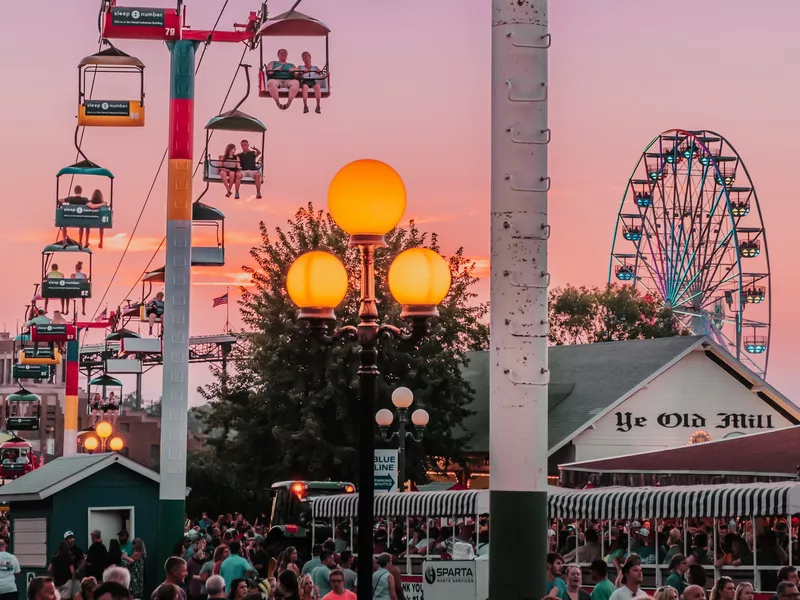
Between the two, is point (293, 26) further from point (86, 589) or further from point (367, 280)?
point (367, 280)

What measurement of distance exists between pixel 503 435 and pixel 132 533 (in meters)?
18.7

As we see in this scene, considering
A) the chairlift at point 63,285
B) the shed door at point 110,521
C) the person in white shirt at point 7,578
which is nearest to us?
the person in white shirt at point 7,578

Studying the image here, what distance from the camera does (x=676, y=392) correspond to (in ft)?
174

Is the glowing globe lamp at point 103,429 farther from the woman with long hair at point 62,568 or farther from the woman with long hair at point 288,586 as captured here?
the woman with long hair at point 288,586

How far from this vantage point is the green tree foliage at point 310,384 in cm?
4628

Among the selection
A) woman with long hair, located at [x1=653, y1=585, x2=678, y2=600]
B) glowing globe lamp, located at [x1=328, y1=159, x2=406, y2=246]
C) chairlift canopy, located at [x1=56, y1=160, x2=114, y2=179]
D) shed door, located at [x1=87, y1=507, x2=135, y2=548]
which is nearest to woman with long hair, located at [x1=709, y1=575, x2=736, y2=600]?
woman with long hair, located at [x1=653, y1=585, x2=678, y2=600]

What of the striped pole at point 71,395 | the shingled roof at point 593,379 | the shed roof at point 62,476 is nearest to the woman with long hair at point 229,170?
the shed roof at point 62,476

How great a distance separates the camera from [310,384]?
47.2 m

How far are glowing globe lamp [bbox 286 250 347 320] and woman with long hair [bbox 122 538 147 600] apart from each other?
1242cm

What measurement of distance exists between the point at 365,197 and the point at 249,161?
60.9ft

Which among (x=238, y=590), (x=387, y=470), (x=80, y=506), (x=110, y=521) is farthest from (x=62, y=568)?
(x=238, y=590)

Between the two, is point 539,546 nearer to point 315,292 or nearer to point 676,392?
point 315,292

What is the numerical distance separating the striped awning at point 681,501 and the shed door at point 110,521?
765 centimetres

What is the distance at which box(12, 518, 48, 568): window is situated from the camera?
2641 cm
